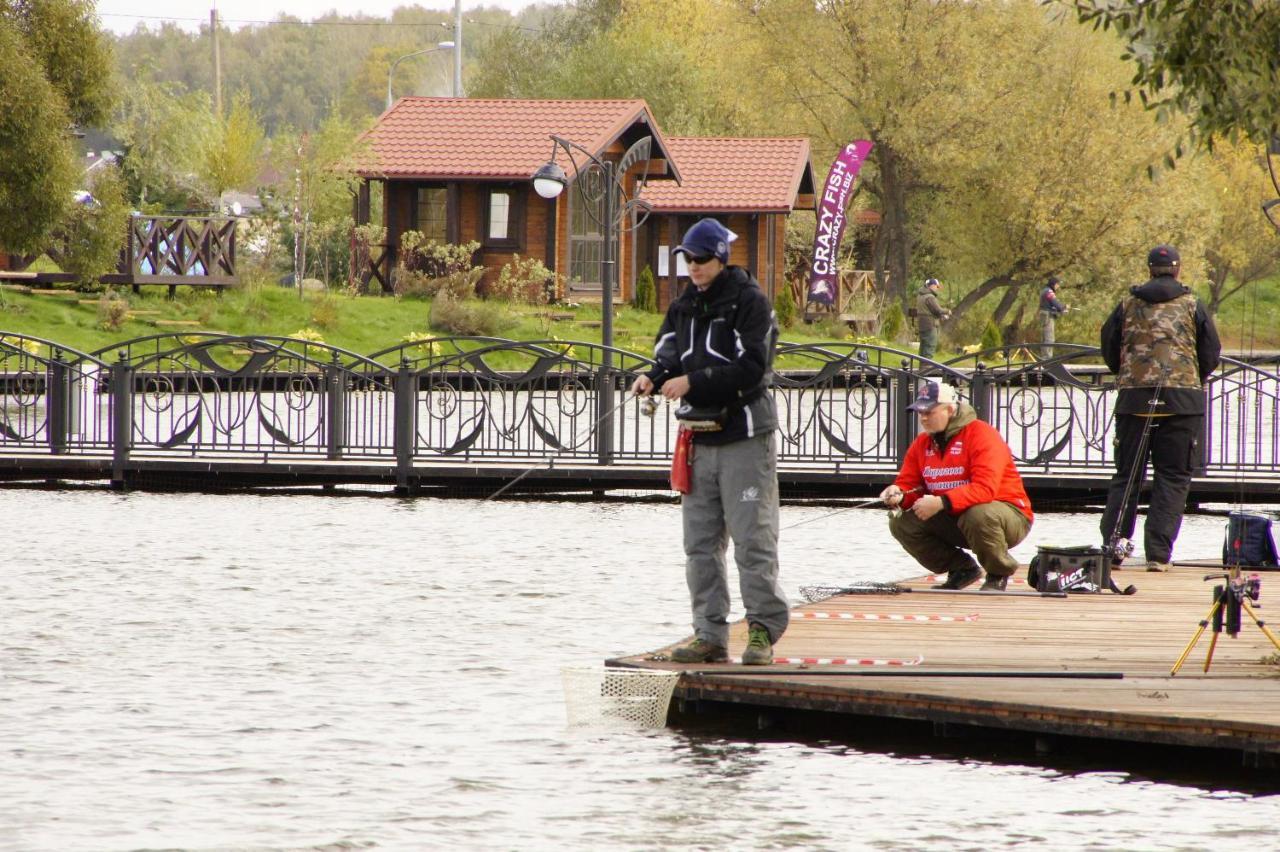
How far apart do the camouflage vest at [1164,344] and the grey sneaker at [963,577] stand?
4.80 ft

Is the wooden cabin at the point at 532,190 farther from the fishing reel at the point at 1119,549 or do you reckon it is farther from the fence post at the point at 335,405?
the fishing reel at the point at 1119,549

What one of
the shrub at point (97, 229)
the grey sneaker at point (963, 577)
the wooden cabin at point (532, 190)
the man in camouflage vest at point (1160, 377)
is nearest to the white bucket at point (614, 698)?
the grey sneaker at point (963, 577)

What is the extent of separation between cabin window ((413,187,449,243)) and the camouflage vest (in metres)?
37.0

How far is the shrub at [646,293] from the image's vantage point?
4891 centimetres

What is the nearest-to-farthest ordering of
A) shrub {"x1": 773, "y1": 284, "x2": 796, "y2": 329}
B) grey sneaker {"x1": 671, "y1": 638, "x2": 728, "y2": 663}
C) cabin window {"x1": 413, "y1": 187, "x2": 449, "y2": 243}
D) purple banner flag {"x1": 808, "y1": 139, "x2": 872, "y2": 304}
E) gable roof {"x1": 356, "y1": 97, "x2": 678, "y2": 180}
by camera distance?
grey sneaker {"x1": 671, "y1": 638, "x2": 728, "y2": 663}
gable roof {"x1": 356, "y1": 97, "x2": 678, "y2": 180}
cabin window {"x1": 413, "y1": 187, "x2": 449, "y2": 243}
purple banner flag {"x1": 808, "y1": 139, "x2": 872, "y2": 304}
shrub {"x1": 773, "y1": 284, "x2": 796, "y2": 329}

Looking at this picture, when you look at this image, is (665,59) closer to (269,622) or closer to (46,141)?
(46,141)

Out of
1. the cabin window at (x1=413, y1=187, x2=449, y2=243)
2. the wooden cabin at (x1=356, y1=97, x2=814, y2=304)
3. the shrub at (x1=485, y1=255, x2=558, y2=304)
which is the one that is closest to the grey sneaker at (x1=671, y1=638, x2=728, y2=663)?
the shrub at (x1=485, y1=255, x2=558, y2=304)

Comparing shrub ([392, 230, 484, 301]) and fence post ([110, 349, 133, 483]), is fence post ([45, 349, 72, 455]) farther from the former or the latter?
shrub ([392, 230, 484, 301])

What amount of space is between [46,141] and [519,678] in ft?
82.5

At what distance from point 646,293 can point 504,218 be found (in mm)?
3765

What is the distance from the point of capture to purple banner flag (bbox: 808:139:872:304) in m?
49.2

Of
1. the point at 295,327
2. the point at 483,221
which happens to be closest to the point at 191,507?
the point at 295,327

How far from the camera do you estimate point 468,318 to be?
40.9m

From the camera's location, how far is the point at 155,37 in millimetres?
158375
